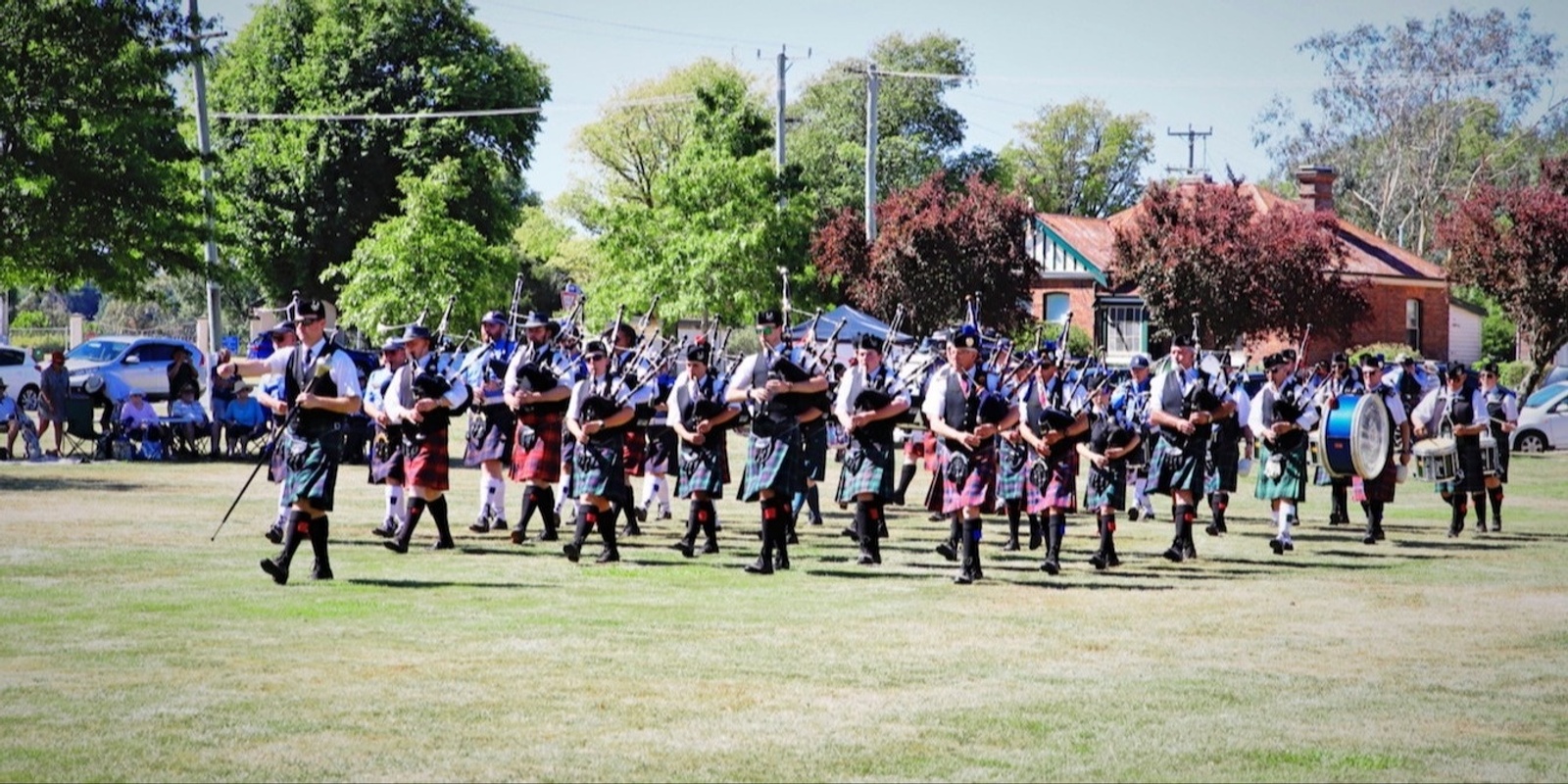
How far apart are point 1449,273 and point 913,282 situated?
504 inches

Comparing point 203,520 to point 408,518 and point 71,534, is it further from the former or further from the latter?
point 408,518

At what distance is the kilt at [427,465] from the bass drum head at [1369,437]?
878 cm

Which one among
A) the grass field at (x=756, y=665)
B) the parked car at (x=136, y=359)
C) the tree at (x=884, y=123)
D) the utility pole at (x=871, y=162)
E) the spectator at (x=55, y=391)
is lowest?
the grass field at (x=756, y=665)

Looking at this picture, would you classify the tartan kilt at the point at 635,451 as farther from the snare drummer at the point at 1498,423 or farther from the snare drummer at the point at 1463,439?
the snare drummer at the point at 1498,423

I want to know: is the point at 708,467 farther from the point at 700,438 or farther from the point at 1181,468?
the point at 1181,468

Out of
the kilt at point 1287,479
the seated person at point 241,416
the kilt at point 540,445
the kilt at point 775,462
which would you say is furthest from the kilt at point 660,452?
the seated person at point 241,416

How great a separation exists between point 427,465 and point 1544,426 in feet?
92.6

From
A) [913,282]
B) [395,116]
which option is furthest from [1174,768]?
[395,116]

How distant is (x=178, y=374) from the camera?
89.8 ft

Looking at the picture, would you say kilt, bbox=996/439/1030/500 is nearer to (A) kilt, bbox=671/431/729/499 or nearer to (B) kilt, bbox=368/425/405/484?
(A) kilt, bbox=671/431/729/499

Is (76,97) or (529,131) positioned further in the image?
(529,131)

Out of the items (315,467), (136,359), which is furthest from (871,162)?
(315,467)

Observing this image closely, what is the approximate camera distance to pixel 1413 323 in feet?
184

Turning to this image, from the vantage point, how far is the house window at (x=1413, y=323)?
55719 mm
